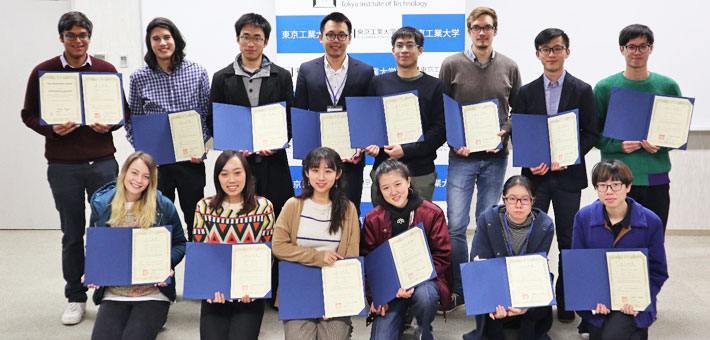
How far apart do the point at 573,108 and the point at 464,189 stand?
0.79 meters

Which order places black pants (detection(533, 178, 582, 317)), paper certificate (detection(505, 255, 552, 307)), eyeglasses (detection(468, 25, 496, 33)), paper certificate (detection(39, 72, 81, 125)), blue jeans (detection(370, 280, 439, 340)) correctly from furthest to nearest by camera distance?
1. eyeglasses (detection(468, 25, 496, 33))
2. black pants (detection(533, 178, 582, 317))
3. paper certificate (detection(39, 72, 81, 125))
4. blue jeans (detection(370, 280, 439, 340))
5. paper certificate (detection(505, 255, 552, 307))

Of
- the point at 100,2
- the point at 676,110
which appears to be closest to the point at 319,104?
the point at 676,110

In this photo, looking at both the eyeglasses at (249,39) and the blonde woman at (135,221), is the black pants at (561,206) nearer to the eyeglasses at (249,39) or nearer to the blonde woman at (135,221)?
the eyeglasses at (249,39)

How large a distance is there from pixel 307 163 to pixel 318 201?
0.20 meters

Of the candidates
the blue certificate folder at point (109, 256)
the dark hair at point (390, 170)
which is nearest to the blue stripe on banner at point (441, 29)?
the dark hair at point (390, 170)

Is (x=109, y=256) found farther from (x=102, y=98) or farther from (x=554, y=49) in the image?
(x=554, y=49)

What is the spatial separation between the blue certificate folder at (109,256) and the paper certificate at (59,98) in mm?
833

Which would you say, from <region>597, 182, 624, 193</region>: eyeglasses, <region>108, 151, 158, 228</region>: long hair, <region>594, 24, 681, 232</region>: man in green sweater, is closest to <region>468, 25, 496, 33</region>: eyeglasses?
<region>594, 24, 681, 232</region>: man in green sweater

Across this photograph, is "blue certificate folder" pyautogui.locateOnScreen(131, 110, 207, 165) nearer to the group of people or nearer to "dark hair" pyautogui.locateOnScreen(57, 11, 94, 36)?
the group of people

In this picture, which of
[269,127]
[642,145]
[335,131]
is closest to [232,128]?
[269,127]

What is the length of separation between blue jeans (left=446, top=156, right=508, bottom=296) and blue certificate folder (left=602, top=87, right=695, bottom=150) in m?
0.65

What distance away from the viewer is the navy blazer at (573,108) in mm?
3449

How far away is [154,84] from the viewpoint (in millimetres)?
3561

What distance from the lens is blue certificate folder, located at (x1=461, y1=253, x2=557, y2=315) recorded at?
112 inches
